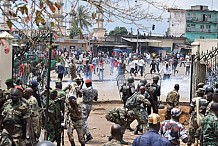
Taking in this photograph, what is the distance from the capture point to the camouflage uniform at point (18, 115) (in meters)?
7.32

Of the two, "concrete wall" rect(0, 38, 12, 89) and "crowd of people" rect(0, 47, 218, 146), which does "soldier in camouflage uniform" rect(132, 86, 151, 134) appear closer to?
"crowd of people" rect(0, 47, 218, 146)

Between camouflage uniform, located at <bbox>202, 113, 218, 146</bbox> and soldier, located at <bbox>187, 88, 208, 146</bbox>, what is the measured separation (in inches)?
85.6

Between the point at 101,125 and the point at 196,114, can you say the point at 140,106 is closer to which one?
the point at 196,114

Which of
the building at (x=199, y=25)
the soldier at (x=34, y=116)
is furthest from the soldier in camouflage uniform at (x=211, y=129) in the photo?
the building at (x=199, y=25)

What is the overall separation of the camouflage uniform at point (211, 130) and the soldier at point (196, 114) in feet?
7.13

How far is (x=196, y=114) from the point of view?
389 inches

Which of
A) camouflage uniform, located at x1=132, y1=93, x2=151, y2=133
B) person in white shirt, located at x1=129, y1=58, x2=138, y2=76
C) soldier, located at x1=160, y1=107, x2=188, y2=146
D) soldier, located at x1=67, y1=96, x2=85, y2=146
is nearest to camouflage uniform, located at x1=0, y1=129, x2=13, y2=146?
soldier, located at x1=160, y1=107, x2=188, y2=146

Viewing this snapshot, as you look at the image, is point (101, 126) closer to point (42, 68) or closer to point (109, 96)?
point (42, 68)

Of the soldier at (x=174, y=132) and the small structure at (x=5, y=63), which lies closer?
the soldier at (x=174, y=132)

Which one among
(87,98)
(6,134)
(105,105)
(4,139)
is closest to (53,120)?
(87,98)

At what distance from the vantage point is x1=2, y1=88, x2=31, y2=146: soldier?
7.34 metres

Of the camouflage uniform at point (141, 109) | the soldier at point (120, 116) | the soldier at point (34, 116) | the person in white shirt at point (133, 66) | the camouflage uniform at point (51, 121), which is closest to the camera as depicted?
the soldier at point (34, 116)

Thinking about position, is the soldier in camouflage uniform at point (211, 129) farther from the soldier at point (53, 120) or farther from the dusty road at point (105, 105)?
the dusty road at point (105, 105)

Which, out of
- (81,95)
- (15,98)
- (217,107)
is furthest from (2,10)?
(81,95)
